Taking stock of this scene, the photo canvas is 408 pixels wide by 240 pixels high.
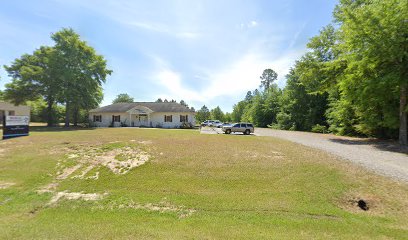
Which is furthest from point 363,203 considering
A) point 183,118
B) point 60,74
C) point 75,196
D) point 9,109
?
point 9,109

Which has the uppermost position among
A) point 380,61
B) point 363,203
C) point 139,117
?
point 380,61

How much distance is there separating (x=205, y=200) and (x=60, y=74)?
1392 inches

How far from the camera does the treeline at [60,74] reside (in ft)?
110

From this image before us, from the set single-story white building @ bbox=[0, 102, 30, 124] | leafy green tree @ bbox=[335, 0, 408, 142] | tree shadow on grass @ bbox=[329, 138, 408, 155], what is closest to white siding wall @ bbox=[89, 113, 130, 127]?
single-story white building @ bbox=[0, 102, 30, 124]

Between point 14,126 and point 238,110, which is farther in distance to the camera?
point 238,110

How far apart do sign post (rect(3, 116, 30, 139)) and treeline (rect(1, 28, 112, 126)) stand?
Answer: 1372 cm

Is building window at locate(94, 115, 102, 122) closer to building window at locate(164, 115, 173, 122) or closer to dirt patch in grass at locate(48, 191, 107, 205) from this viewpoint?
building window at locate(164, 115, 173, 122)

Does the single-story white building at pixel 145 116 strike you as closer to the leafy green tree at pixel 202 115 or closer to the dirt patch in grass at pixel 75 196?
the dirt patch in grass at pixel 75 196

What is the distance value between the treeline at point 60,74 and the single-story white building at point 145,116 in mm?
4597

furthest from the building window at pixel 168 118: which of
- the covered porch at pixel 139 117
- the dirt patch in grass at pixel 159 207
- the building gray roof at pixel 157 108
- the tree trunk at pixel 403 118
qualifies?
the dirt patch in grass at pixel 159 207

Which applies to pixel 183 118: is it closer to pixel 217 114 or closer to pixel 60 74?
pixel 60 74

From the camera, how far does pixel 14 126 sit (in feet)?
66.9

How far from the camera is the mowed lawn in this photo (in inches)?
236

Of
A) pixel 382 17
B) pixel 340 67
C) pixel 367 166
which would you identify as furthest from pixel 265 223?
pixel 340 67
